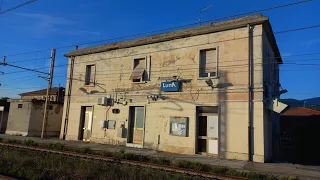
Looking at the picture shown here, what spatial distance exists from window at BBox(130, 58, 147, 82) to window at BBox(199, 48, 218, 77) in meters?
4.05

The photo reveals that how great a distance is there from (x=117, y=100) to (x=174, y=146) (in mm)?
5501

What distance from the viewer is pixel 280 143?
1616 cm

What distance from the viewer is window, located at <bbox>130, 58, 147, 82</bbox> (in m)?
16.6

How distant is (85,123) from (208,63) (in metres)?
10.7

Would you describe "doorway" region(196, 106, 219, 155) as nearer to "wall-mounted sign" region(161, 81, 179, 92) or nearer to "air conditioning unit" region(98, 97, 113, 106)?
"wall-mounted sign" region(161, 81, 179, 92)

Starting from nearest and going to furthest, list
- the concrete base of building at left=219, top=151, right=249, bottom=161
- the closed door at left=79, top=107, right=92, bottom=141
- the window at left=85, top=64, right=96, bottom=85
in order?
the concrete base of building at left=219, top=151, right=249, bottom=161 → the closed door at left=79, top=107, right=92, bottom=141 → the window at left=85, top=64, right=96, bottom=85

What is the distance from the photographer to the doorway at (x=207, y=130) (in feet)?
44.4

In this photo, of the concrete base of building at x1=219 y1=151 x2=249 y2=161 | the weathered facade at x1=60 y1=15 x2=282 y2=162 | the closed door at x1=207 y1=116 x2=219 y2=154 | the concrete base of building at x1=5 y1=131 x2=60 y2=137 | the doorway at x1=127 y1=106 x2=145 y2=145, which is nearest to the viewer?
the concrete base of building at x1=219 y1=151 x2=249 y2=161

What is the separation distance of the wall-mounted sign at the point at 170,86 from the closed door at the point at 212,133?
2.69m

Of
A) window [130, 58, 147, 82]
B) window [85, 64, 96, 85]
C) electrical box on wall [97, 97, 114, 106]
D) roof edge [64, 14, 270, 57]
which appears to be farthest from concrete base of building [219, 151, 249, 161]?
window [85, 64, 96, 85]

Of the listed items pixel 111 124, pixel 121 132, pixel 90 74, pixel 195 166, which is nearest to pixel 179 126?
pixel 121 132

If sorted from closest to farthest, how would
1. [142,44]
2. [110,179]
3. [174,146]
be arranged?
[110,179]
[174,146]
[142,44]

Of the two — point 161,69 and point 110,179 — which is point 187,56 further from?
point 110,179

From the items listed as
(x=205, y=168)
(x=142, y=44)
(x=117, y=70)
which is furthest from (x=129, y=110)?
(x=205, y=168)
